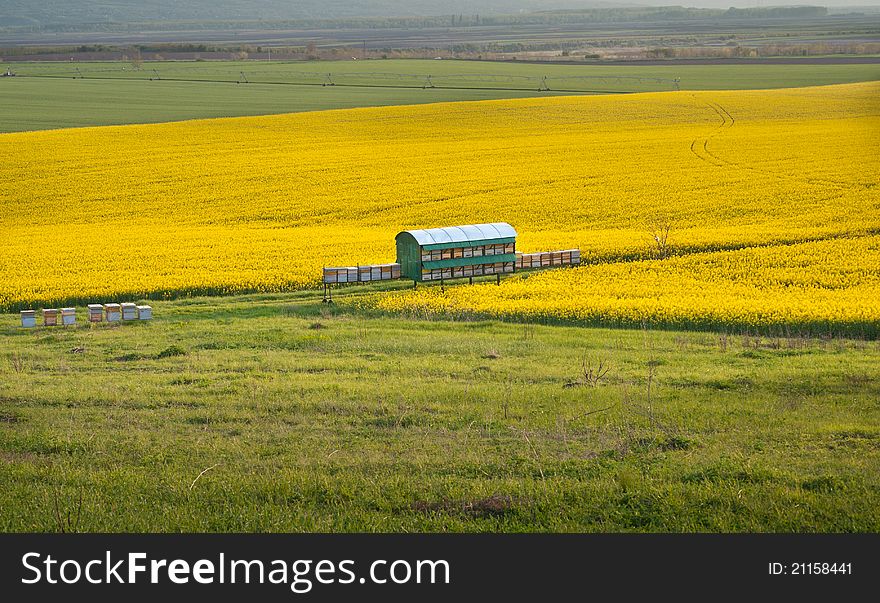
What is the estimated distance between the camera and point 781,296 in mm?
31766

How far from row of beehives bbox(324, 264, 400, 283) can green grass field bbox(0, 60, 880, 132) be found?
57.0 meters

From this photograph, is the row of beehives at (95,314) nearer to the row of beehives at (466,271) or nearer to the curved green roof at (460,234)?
the curved green roof at (460,234)

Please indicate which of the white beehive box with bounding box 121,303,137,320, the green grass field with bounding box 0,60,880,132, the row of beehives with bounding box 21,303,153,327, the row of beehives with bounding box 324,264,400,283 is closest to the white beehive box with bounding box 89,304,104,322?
the row of beehives with bounding box 21,303,153,327

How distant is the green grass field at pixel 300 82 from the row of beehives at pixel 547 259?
2288 inches

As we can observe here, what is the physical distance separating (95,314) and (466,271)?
482 inches

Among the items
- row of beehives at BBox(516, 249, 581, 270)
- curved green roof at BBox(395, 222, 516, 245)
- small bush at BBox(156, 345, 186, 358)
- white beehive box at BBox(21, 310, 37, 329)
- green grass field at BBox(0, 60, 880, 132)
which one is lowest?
small bush at BBox(156, 345, 186, 358)

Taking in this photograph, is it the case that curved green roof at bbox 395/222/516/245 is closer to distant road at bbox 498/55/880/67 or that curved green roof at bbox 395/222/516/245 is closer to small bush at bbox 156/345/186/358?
small bush at bbox 156/345/186/358

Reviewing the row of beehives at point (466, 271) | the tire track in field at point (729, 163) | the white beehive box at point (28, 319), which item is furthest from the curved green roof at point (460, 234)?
the tire track in field at point (729, 163)

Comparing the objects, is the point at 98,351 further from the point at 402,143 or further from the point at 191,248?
the point at 402,143

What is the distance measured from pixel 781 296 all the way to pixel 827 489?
791 inches

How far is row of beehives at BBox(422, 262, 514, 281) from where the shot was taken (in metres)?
36.0

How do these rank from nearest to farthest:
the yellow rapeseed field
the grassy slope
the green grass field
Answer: the grassy slope → the yellow rapeseed field → the green grass field

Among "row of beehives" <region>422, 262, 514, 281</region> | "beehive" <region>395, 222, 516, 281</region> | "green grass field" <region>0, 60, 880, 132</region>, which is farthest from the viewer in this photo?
"green grass field" <region>0, 60, 880, 132</region>

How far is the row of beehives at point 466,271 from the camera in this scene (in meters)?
36.0
